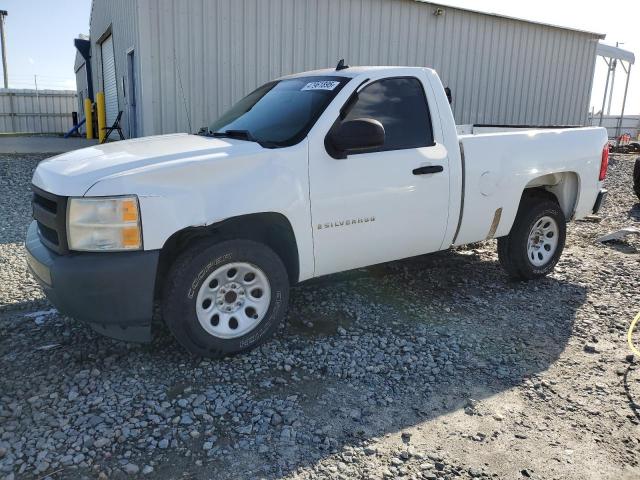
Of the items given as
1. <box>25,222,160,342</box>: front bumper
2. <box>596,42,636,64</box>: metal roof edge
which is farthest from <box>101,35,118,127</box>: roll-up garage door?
<box>596,42,636,64</box>: metal roof edge

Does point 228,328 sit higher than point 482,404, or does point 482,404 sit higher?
point 228,328

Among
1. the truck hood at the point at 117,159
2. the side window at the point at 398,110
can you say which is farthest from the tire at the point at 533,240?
the truck hood at the point at 117,159

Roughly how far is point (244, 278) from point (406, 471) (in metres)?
1.65

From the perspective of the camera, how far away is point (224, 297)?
141 inches

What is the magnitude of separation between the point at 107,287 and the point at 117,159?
34.1 inches

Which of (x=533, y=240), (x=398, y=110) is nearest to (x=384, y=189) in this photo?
(x=398, y=110)

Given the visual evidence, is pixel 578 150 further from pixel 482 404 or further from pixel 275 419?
pixel 275 419

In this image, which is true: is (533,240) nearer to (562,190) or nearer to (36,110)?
(562,190)

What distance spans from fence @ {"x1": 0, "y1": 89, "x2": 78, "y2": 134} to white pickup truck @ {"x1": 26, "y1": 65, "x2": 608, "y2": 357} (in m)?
25.0

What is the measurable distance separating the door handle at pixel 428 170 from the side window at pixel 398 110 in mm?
193

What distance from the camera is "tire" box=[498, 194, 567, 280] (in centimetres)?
512

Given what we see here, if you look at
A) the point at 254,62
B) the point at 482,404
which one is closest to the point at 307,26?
the point at 254,62

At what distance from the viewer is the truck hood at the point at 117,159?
314 cm

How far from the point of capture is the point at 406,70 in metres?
4.34
